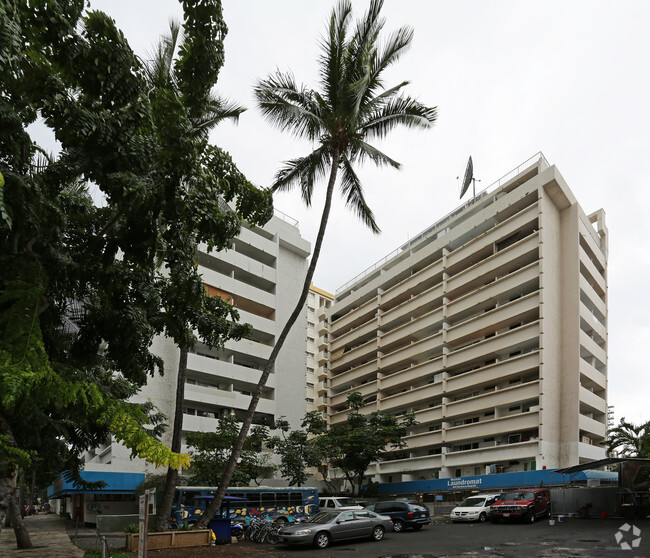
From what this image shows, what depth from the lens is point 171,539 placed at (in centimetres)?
1875

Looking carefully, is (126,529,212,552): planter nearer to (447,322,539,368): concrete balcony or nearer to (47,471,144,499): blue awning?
(47,471,144,499): blue awning

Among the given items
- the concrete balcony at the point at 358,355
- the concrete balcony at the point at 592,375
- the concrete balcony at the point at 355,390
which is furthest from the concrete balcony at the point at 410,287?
the concrete balcony at the point at 592,375

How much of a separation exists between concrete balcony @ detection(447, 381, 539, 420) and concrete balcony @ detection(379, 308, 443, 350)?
8.12m

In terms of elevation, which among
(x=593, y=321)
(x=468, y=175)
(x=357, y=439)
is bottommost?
(x=357, y=439)

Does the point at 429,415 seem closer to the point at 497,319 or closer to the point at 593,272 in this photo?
the point at 497,319

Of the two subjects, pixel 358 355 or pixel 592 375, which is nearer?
pixel 592 375

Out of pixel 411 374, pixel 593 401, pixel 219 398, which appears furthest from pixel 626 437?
pixel 219 398

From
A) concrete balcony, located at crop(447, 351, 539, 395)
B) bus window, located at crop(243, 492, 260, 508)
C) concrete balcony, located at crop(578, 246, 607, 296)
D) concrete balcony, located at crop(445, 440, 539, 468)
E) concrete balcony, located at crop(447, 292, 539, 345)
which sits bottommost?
bus window, located at crop(243, 492, 260, 508)

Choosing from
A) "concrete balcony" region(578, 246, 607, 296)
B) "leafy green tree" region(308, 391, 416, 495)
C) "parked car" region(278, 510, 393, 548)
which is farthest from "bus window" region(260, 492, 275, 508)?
"concrete balcony" region(578, 246, 607, 296)

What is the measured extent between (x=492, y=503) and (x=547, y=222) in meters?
21.7

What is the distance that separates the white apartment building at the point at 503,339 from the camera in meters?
41.1

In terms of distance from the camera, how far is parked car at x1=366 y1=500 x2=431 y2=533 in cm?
2603

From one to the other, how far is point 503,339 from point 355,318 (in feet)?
83.2

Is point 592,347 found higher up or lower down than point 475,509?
higher up
